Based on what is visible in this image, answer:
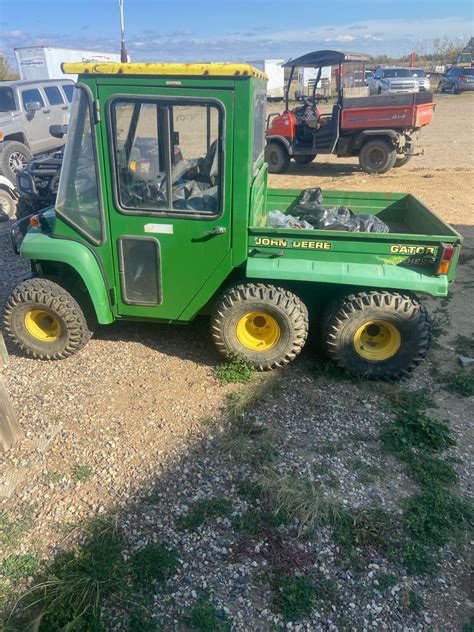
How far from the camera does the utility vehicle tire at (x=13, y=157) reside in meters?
10.0

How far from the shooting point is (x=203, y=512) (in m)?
2.90

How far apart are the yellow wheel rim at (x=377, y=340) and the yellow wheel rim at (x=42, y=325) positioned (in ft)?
8.48

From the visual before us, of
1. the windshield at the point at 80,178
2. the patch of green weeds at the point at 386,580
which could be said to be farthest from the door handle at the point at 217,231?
the patch of green weeds at the point at 386,580

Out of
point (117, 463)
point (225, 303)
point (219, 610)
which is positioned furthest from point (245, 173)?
point (219, 610)

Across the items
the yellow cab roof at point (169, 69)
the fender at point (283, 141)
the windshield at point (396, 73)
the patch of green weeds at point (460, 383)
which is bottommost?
the patch of green weeds at point (460, 383)

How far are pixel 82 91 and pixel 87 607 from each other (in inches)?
129

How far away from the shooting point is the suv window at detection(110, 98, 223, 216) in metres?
3.54

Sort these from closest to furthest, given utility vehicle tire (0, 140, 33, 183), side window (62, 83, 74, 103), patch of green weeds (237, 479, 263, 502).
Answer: patch of green weeds (237, 479, 263, 502) < utility vehicle tire (0, 140, 33, 183) < side window (62, 83, 74, 103)

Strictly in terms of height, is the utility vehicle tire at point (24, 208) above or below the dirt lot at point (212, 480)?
above

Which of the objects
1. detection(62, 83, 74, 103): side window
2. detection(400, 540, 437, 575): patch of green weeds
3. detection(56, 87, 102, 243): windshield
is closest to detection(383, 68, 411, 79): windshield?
detection(62, 83, 74, 103): side window

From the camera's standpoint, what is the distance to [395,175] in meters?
11.7

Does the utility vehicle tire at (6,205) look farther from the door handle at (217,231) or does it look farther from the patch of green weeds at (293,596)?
the patch of green weeds at (293,596)

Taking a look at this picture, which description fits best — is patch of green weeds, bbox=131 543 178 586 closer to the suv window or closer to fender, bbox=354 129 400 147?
the suv window

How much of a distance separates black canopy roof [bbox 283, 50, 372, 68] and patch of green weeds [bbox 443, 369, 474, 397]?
30.9 feet
